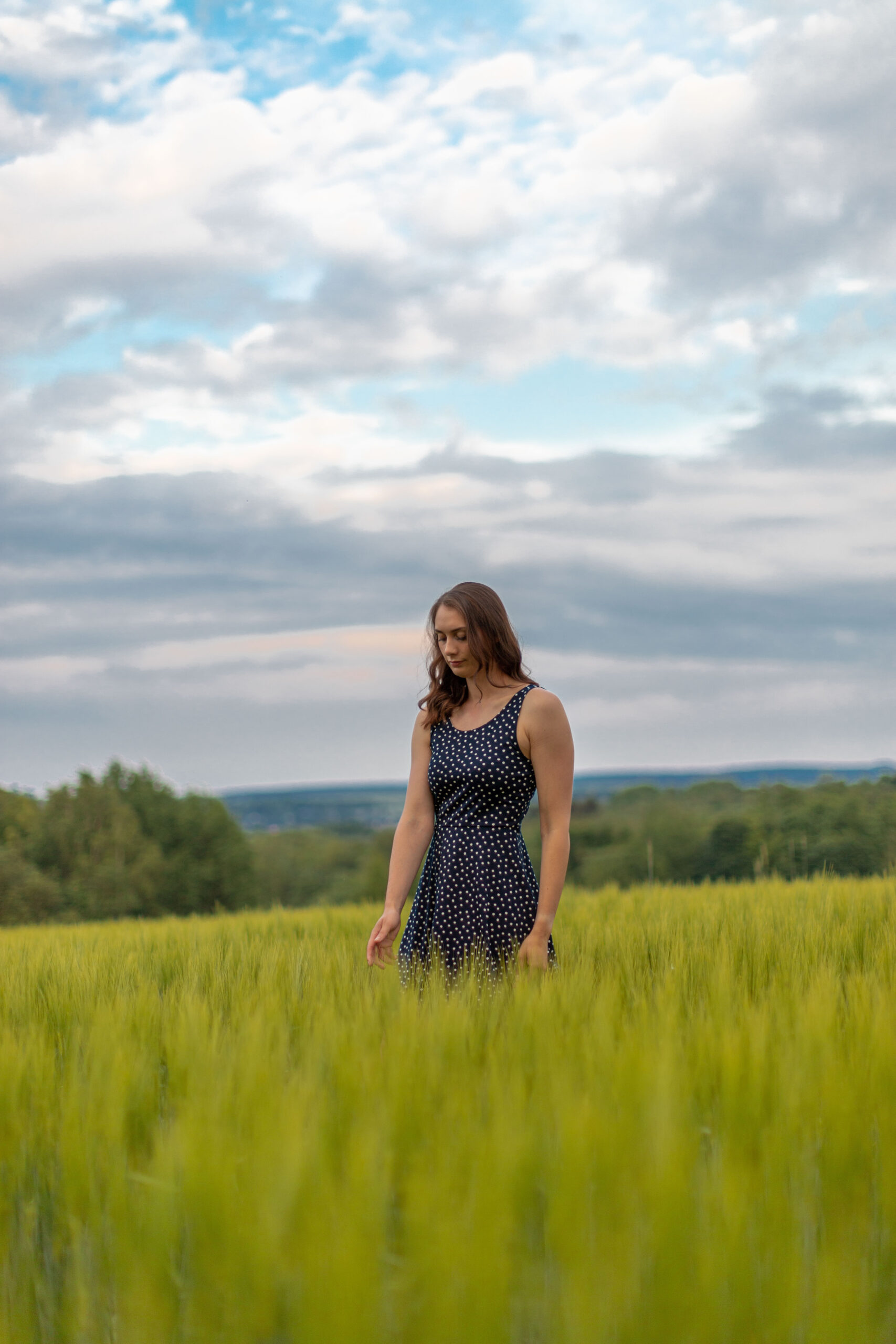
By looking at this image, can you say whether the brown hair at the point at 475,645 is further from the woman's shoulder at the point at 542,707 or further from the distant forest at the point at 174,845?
the distant forest at the point at 174,845

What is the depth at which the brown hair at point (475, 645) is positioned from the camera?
4004 mm

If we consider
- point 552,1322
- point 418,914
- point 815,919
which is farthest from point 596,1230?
point 815,919

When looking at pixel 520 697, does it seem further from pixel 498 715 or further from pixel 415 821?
pixel 415 821

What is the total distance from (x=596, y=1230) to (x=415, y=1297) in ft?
0.97

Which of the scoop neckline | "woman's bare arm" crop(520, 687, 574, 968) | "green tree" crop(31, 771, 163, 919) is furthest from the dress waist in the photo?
"green tree" crop(31, 771, 163, 919)

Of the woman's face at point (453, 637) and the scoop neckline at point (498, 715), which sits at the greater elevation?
the woman's face at point (453, 637)

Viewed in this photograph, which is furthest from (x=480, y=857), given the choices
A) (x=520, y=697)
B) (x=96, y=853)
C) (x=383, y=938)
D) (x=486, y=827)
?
(x=96, y=853)

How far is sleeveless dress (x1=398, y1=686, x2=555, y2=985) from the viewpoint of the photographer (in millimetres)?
4062

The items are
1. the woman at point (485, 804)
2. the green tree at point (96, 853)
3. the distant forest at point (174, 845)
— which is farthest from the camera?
the green tree at point (96, 853)

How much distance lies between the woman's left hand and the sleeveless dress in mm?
144

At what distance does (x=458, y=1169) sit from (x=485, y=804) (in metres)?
2.46

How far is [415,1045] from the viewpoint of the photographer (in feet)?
7.34

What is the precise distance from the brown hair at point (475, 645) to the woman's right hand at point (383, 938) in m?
0.80

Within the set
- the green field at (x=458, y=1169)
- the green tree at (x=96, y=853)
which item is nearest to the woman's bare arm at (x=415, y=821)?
the green field at (x=458, y=1169)
